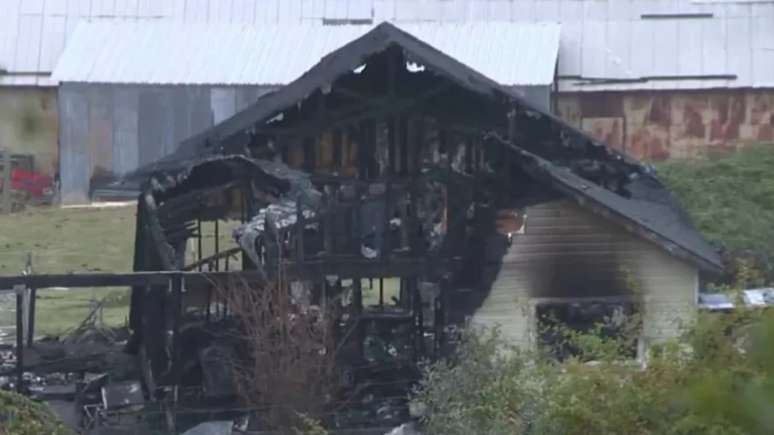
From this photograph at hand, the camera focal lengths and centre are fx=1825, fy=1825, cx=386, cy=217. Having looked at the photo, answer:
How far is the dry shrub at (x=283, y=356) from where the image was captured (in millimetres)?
17500

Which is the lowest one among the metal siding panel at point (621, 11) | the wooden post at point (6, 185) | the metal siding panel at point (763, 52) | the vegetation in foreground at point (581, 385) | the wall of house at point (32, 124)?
the vegetation in foreground at point (581, 385)

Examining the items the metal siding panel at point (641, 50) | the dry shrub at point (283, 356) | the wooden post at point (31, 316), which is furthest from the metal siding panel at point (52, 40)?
the dry shrub at point (283, 356)

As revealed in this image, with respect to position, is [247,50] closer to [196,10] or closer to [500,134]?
[196,10]

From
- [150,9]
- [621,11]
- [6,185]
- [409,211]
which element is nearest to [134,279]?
[409,211]

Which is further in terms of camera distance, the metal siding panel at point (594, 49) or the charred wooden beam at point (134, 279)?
the metal siding panel at point (594, 49)

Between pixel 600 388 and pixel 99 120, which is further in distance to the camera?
pixel 99 120

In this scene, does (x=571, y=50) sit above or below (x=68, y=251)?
above

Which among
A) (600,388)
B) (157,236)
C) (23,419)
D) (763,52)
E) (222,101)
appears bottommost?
(23,419)

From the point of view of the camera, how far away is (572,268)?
19.8m

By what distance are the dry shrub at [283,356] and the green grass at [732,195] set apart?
945cm

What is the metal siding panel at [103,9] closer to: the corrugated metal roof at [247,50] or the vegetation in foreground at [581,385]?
the corrugated metal roof at [247,50]

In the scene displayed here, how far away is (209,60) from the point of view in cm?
4075

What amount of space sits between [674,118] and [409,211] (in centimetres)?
2095

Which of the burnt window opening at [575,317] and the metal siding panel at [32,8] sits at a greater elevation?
the metal siding panel at [32,8]
